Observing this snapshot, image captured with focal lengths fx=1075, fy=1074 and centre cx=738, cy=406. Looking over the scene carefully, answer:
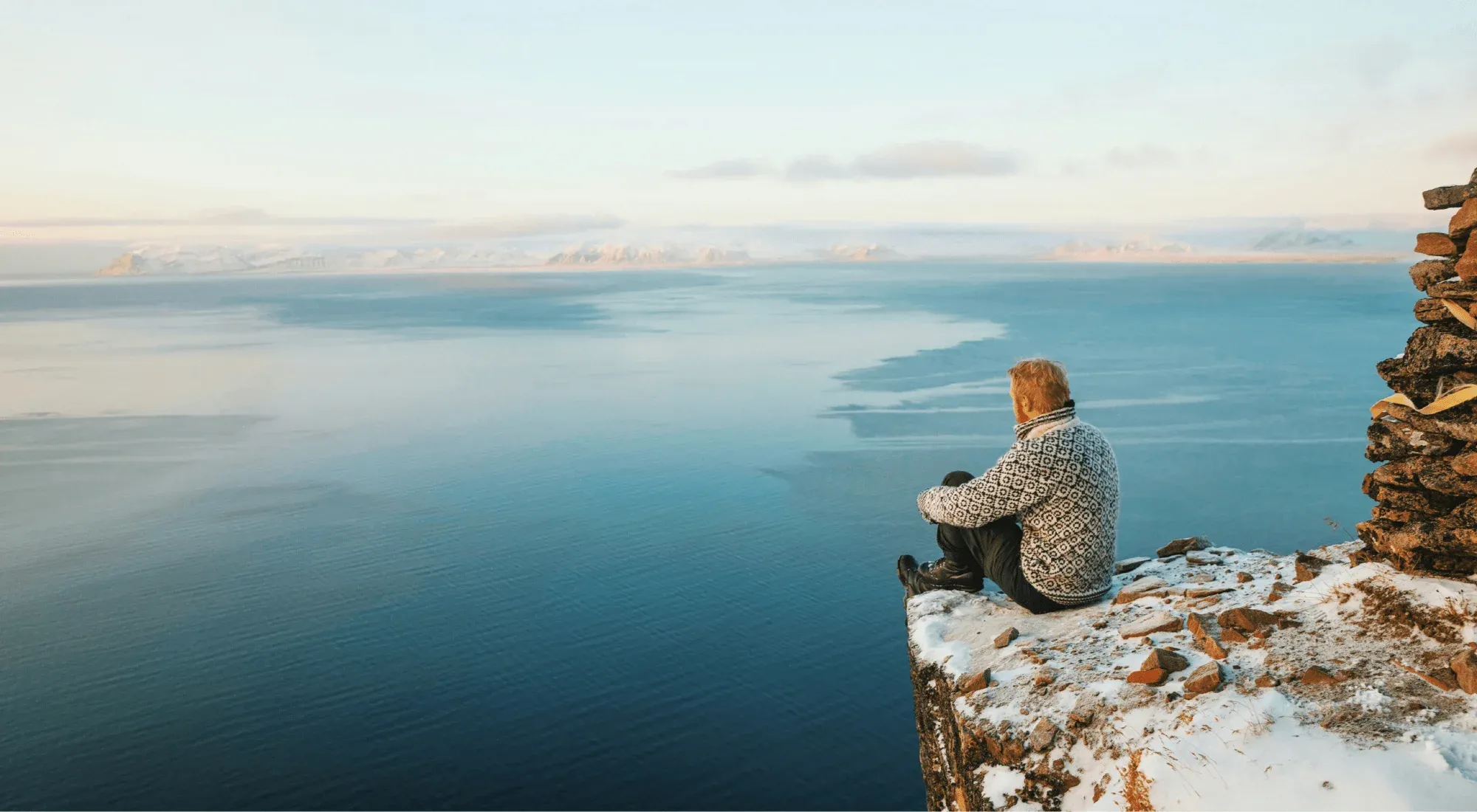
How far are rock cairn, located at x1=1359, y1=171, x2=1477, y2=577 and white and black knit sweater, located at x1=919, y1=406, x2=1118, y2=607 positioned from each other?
1.32 meters

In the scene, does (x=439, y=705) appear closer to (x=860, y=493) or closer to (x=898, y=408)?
(x=860, y=493)

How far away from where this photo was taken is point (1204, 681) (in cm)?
484

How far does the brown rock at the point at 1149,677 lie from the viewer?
4988mm

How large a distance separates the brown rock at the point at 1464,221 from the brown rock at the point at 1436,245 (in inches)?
3.1

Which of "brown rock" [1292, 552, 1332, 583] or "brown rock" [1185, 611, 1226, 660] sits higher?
"brown rock" [1292, 552, 1332, 583]

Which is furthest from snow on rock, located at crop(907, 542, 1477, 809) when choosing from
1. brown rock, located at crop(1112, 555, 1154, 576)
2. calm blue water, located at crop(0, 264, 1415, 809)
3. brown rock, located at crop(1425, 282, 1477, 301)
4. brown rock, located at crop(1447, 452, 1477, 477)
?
calm blue water, located at crop(0, 264, 1415, 809)

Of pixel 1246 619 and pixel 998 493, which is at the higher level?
pixel 998 493

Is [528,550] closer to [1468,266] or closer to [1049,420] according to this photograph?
[1049,420]

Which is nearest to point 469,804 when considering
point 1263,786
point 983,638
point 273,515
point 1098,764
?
point 983,638

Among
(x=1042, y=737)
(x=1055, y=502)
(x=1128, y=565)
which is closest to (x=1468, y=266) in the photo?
(x=1055, y=502)

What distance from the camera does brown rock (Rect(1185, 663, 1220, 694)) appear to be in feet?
15.8

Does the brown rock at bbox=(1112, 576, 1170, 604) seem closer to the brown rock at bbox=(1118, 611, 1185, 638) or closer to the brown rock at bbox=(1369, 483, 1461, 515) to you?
the brown rock at bbox=(1118, 611, 1185, 638)

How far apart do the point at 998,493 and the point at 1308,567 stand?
1783mm

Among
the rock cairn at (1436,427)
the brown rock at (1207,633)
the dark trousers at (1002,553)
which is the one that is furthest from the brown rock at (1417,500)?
the dark trousers at (1002,553)
